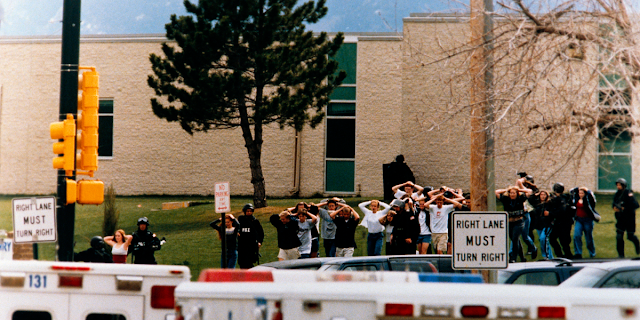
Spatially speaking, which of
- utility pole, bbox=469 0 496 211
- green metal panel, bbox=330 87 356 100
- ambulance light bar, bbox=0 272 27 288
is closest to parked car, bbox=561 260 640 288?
utility pole, bbox=469 0 496 211

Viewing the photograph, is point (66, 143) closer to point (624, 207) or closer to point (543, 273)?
point (543, 273)

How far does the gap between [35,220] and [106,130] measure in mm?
16258

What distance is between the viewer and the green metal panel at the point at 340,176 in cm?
2341

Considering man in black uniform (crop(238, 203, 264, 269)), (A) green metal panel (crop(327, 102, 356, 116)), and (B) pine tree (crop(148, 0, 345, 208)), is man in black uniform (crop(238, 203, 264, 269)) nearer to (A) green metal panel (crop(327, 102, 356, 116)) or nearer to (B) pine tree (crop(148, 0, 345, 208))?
(B) pine tree (crop(148, 0, 345, 208))

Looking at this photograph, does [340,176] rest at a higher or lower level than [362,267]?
higher

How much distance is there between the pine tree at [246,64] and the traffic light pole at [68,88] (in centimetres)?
1074

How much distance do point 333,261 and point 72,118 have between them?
4.07 metres

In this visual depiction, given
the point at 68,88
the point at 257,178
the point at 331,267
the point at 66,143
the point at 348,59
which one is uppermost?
the point at 348,59

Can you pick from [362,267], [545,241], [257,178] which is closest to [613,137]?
[545,241]

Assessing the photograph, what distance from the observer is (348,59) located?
76.5 ft

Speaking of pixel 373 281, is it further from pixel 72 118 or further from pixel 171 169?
pixel 171 169

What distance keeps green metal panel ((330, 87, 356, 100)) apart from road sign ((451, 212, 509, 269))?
15.3 metres

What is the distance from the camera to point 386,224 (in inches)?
587

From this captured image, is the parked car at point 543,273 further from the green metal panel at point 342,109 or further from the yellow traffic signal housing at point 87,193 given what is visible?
the green metal panel at point 342,109
